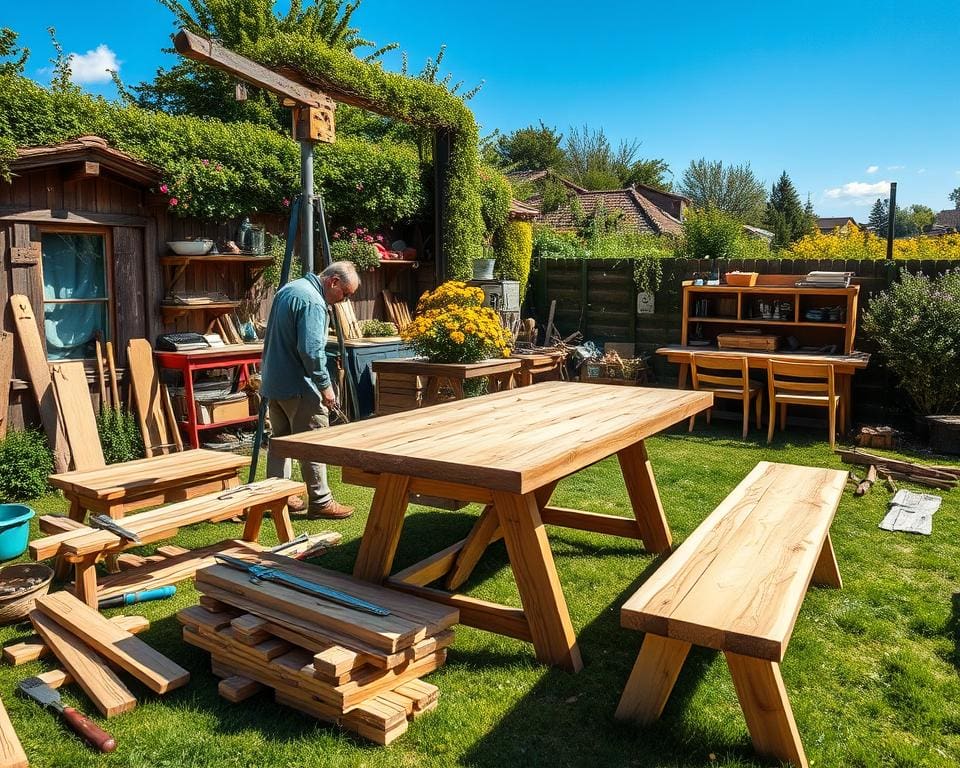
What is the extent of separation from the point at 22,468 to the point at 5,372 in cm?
81

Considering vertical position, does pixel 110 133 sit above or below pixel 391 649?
above

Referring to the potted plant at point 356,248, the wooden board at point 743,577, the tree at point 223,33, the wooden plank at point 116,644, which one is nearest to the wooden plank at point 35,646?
the wooden plank at point 116,644

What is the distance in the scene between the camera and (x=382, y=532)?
3.63 metres

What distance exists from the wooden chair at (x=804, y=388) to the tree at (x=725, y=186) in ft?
126

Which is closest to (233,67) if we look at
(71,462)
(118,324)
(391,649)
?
(118,324)

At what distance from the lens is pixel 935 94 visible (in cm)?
3659

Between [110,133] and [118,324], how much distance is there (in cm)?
174

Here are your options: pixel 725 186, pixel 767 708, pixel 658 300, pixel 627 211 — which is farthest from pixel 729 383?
pixel 725 186

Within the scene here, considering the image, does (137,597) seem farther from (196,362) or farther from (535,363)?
(535,363)

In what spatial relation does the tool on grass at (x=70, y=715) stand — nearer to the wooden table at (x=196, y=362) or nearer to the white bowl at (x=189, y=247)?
the wooden table at (x=196, y=362)

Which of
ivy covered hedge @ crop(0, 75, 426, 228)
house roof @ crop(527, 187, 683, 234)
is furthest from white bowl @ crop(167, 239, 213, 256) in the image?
house roof @ crop(527, 187, 683, 234)

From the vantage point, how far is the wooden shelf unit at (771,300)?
8961mm

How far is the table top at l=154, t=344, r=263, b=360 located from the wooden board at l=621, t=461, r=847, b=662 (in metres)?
5.18

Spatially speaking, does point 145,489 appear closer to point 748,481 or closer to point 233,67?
point 233,67
